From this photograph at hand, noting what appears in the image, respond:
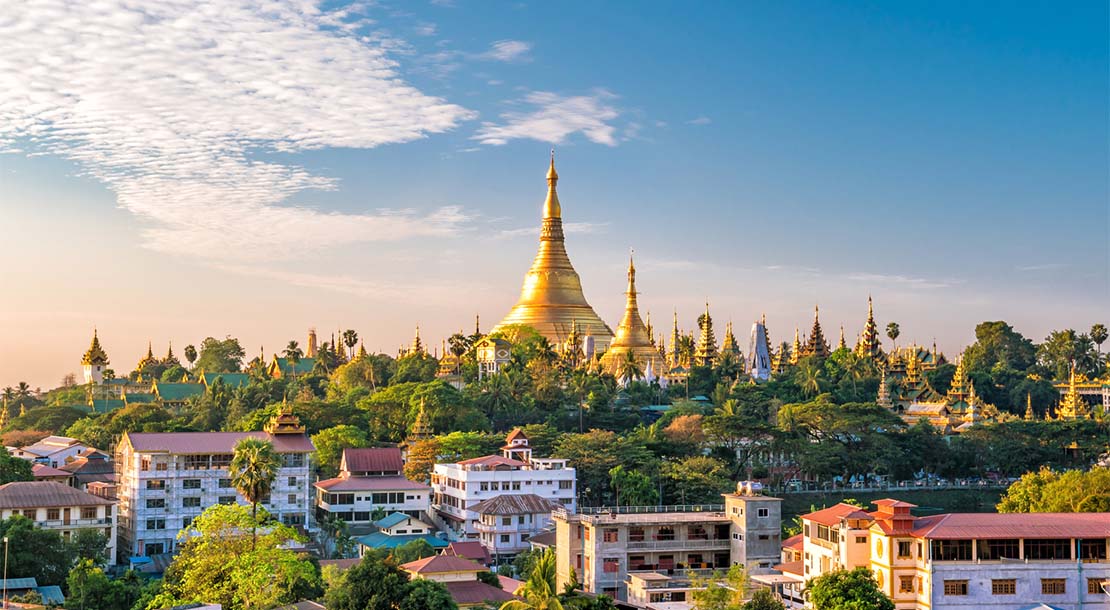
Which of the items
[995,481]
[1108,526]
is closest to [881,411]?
[995,481]

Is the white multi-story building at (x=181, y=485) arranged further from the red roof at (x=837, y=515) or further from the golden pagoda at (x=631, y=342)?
the golden pagoda at (x=631, y=342)

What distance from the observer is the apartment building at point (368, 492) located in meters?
62.1

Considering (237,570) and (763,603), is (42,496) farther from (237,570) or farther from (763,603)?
(763,603)

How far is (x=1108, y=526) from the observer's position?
4284 cm

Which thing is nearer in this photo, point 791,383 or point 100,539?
point 100,539

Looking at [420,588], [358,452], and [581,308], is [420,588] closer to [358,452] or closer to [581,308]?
[358,452]

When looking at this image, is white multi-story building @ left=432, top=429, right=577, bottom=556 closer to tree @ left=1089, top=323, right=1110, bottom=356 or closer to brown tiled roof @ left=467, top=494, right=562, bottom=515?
brown tiled roof @ left=467, top=494, right=562, bottom=515

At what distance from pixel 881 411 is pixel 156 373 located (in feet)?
214

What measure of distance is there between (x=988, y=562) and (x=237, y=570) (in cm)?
2092

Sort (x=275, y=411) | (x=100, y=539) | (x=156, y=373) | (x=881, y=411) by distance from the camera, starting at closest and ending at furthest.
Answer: (x=100, y=539)
(x=275, y=411)
(x=881, y=411)
(x=156, y=373)

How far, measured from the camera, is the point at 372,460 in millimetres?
64125

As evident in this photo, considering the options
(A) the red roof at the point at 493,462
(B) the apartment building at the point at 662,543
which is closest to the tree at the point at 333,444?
(A) the red roof at the point at 493,462

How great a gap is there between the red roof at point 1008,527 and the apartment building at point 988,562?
0.03 m

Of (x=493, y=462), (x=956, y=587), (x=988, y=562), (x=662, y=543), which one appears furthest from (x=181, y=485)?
(x=988, y=562)
